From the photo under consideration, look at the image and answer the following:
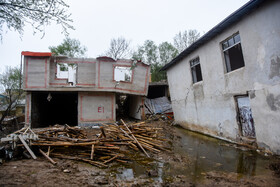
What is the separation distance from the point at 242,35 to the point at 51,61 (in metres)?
13.6

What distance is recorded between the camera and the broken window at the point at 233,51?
7.11 metres

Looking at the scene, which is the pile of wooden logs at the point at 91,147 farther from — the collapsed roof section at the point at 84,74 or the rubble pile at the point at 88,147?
the collapsed roof section at the point at 84,74

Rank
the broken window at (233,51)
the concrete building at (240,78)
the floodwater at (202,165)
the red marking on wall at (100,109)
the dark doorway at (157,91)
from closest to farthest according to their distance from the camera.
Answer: the floodwater at (202,165) < the concrete building at (240,78) < the broken window at (233,51) < the red marking on wall at (100,109) < the dark doorway at (157,91)

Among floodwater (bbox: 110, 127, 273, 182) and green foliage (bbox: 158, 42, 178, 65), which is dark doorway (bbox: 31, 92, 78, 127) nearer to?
floodwater (bbox: 110, 127, 273, 182)

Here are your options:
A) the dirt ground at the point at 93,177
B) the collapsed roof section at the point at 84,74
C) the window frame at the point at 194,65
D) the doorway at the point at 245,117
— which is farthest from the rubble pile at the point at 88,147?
the collapsed roof section at the point at 84,74

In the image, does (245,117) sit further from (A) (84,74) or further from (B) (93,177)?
(A) (84,74)

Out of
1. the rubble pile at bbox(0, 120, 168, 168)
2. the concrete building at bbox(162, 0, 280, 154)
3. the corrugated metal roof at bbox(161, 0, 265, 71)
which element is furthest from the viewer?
the corrugated metal roof at bbox(161, 0, 265, 71)

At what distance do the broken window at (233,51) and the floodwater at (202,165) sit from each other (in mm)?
4088

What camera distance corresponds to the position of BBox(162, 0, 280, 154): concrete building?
18.0ft

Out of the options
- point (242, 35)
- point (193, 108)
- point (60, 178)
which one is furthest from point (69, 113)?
point (242, 35)

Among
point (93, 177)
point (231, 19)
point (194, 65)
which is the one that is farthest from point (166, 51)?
point (93, 177)

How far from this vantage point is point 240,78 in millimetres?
6820

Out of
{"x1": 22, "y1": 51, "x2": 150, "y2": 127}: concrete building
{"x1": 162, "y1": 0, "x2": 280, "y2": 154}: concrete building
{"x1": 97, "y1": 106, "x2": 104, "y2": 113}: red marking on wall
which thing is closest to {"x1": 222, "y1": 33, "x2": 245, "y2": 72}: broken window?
{"x1": 162, "y1": 0, "x2": 280, "y2": 154}: concrete building

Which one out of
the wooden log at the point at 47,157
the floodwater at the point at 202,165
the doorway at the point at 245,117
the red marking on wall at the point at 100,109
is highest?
the red marking on wall at the point at 100,109
